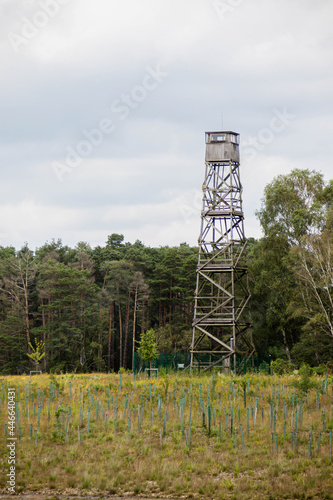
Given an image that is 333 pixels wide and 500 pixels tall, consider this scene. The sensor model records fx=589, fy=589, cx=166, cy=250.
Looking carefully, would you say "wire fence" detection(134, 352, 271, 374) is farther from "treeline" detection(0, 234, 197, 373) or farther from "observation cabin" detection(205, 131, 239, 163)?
"treeline" detection(0, 234, 197, 373)

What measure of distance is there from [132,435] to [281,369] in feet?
52.8

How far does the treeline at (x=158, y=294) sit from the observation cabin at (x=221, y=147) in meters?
7.17

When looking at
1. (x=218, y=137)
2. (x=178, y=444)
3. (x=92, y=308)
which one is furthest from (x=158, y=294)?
(x=178, y=444)

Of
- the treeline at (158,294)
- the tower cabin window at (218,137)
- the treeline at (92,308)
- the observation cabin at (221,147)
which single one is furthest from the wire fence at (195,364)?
the treeline at (92,308)

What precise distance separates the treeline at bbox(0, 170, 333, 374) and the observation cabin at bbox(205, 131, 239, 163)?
23.5ft

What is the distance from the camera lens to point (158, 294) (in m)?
66.6

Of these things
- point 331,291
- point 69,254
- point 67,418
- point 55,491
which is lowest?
point 55,491

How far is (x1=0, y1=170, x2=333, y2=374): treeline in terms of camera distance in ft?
130

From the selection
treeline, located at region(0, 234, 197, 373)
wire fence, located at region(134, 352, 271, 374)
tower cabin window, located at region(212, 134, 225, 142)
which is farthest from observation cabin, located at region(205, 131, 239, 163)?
treeline, located at region(0, 234, 197, 373)

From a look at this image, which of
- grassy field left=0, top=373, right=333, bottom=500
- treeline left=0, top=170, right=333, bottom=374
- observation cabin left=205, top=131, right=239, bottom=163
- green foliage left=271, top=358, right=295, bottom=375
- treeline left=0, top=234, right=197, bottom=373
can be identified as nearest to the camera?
grassy field left=0, top=373, right=333, bottom=500

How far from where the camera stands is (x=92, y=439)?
60.0ft

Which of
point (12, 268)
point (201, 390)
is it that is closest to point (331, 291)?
point (201, 390)

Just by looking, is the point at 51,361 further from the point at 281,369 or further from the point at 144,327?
the point at 281,369

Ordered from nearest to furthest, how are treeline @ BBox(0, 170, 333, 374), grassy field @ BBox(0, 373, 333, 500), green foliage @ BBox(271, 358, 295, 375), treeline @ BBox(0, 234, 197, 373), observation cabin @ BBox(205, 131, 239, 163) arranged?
1. grassy field @ BBox(0, 373, 333, 500)
2. green foliage @ BBox(271, 358, 295, 375)
3. observation cabin @ BBox(205, 131, 239, 163)
4. treeline @ BBox(0, 170, 333, 374)
5. treeline @ BBox(0, 234, 197, 373)
